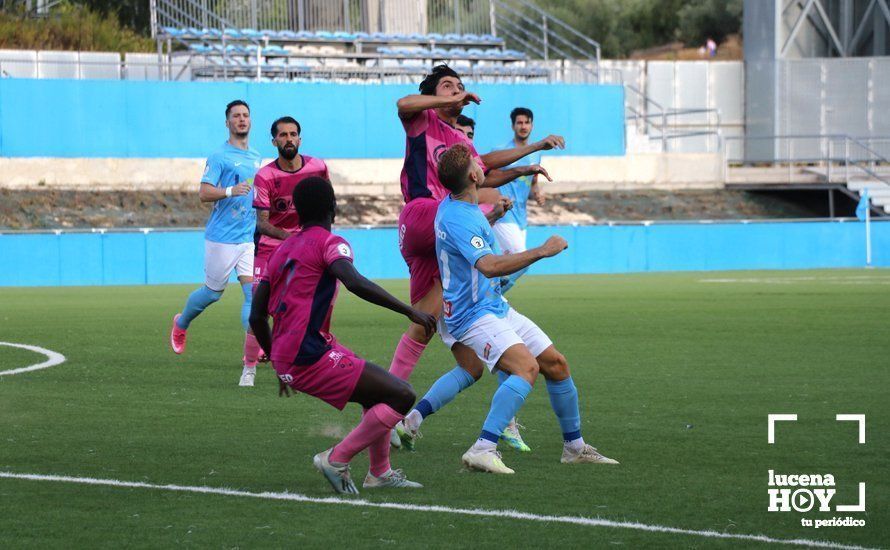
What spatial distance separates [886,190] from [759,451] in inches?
1410

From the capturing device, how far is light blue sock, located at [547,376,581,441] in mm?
8047

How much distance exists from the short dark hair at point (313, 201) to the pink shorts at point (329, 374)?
0.66 metres

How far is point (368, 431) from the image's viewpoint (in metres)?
7.13

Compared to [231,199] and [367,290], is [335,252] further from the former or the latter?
[231,199]

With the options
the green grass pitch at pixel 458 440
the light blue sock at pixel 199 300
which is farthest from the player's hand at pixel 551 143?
the light blue sock at pixel 199 300

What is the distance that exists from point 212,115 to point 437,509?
33.4 m

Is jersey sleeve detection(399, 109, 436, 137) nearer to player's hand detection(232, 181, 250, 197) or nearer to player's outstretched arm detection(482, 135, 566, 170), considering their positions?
player's outstretched arm detection(482, 135, 566, 170)

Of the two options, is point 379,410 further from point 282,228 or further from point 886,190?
point 886,190

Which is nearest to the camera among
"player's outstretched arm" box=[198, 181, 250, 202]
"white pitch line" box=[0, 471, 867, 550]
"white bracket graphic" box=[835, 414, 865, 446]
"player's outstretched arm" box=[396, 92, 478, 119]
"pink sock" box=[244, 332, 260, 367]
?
"white pitch line" box=[0, 471, 867, 550]

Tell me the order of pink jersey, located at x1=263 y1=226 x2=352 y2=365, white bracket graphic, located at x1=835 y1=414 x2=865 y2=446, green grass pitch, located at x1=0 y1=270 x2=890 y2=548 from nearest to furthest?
green grass pitch, located at x1=0 y1=270 x2=890 y2=548, pink jersey, located at x1=263 y1=226 x2=352 y2=365, white bracket graphic, located at x1=835 y1=414 x2=865 y2=446

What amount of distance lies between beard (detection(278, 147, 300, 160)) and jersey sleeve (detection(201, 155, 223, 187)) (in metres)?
1.93

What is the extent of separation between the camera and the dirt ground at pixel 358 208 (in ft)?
117

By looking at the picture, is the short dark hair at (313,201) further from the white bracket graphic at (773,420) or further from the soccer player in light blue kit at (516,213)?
the soccer player in light blue kit at (516,213)

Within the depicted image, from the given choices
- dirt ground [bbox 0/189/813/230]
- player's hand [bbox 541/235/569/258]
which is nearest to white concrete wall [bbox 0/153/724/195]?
dirt ground [bbox 0/189/813/230]
